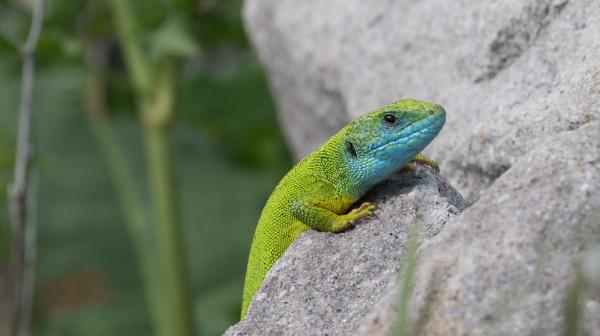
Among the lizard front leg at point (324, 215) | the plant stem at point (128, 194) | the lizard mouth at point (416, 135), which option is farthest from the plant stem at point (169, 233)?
the lizard mouth at point (416, 135)

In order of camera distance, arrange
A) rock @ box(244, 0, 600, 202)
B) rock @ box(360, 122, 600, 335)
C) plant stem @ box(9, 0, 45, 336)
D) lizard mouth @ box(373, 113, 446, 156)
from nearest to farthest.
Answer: rock @ box(360, 122, 600, 335), lizard mouth @ box(373, 113, 446, 156), rock @ box(244, 0, 600, 202), plant stem @ box(9, 0, 45, 336)

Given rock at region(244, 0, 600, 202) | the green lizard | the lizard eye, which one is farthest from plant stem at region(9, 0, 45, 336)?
the lizard eye

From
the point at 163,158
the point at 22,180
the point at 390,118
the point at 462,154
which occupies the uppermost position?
the point at 22,180

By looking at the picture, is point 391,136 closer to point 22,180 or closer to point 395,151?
point 395,151

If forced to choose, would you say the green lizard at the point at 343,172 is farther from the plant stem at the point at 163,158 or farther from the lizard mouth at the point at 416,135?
the plant stem at the point at 163,158

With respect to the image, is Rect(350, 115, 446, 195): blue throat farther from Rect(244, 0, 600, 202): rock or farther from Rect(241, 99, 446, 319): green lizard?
Rect(244, 0, 600, 202): rock

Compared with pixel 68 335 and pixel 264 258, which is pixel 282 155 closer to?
pixel 68 335

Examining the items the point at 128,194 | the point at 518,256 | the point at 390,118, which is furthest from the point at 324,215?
the point at 128,194
